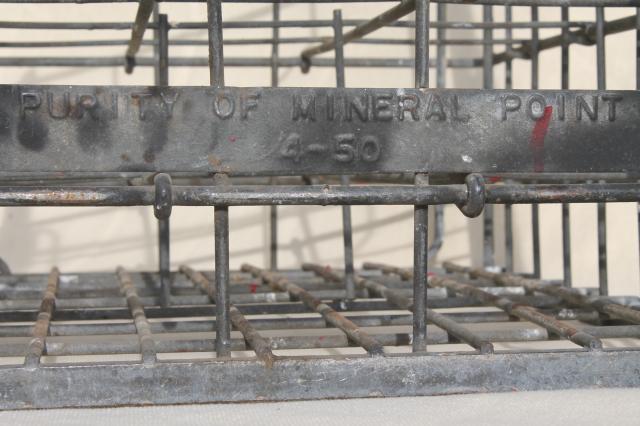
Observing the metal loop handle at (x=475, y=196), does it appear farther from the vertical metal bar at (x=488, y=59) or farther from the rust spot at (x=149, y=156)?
the vertical metal bar at (x=488, y=59)

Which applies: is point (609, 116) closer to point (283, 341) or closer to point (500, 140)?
point (500, 140)

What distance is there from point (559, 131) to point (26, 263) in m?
2.28

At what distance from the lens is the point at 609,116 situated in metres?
1.78

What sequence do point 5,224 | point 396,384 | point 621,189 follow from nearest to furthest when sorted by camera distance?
point 396,384 → point 621,189 → point 5,224

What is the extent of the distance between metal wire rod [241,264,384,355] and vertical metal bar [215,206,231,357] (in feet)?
0.69

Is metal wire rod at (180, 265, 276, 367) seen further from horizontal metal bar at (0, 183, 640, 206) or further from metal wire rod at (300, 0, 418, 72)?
metal wire rod at (300, 0, 418, 72)

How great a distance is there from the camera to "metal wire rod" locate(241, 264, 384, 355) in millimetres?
1647

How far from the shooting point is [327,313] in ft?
6.49

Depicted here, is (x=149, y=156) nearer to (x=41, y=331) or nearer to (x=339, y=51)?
(x=41, y=331)

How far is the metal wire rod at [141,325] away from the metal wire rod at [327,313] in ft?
1.03

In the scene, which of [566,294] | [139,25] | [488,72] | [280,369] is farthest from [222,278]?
A: [488,72]

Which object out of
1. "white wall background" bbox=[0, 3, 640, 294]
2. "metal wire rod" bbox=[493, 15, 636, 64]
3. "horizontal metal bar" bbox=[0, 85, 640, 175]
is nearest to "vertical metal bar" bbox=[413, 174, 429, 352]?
"horizontal metal bar" bbox=[0, 85, 640, 175]

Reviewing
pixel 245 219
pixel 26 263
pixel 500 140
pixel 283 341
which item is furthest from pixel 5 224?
pixel 500 140

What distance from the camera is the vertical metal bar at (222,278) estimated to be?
5.33ft
